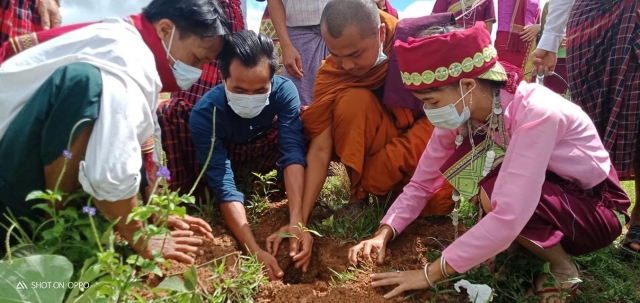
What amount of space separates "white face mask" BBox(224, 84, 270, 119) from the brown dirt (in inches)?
21.5

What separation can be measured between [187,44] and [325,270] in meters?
1.18

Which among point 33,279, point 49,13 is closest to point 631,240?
point 33,279

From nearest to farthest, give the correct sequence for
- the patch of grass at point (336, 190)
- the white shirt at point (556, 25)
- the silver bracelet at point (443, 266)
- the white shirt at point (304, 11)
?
the silver bracelet at point (443, 266) → the patch of grass at point (336, 190) → the white shirt at point (556, 25) → the white shirt at point (304, 11)

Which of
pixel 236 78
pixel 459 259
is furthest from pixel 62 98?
pixel 459 259

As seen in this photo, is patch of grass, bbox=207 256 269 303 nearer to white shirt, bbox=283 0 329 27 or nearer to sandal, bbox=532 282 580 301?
sandal, bbox=532 282 580 301

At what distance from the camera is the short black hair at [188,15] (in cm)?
222

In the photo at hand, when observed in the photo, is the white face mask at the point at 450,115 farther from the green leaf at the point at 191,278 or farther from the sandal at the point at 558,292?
the green leaf at the point at 191,278

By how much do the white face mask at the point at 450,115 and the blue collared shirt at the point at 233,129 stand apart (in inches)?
31.8

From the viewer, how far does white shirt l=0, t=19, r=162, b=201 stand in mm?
1676

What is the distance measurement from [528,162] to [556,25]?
62.8 inches

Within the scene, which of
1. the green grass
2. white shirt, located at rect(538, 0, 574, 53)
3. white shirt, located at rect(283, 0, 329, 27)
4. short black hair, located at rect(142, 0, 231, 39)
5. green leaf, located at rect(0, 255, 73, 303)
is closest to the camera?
green leaf, located at rect(0, 255, 73, 303)

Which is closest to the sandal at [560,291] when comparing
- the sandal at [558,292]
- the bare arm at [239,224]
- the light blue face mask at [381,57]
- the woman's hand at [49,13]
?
the sandal at [558,292]

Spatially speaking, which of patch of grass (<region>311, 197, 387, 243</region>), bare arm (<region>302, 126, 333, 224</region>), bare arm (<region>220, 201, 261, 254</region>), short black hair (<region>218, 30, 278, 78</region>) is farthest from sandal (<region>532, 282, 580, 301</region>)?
short black hair (<region>218, 30, 278, 78</region>)

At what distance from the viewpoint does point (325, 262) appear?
7.84ft
